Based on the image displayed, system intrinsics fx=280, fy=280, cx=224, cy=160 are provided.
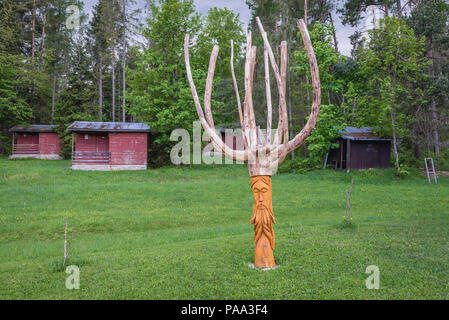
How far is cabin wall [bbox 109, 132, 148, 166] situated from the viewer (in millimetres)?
25670

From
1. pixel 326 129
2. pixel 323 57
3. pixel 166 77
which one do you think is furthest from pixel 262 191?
pixel 166 77

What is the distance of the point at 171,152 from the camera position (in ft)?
89.4

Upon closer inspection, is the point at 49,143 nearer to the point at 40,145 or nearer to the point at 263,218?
the point at 40,145

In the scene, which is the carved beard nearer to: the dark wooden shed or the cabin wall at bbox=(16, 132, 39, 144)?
the dark wooden shed

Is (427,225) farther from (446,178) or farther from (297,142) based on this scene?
(446,178)

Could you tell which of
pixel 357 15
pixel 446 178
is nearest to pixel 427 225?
pixel 446 178

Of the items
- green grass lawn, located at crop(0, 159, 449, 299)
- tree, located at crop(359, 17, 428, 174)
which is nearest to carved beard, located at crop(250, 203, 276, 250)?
green grass lawn, located at crop(0, 159, 449, 299)

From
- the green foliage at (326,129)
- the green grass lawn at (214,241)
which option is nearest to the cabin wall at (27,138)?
the green grass lawn at (214,241)

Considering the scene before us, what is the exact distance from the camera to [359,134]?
2366 cm

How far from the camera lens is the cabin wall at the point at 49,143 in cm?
3328

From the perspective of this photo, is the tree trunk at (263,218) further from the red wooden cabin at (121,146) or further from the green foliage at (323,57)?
the red wooden cabin at (121,146)

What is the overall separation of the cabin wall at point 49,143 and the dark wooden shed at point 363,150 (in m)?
31.6

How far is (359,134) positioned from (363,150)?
1416 millimetres

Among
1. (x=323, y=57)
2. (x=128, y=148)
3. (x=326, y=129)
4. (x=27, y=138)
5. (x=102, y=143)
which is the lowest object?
(x=128, y=148)
